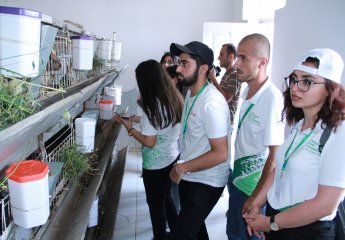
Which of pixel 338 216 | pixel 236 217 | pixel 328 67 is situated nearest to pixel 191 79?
pixel 328 67

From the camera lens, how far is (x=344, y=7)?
2465 millimetres

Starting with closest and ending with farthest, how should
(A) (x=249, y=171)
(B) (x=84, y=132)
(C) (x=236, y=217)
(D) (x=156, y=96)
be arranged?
(B) (x=84, y=132), (A) (x=249, y=171), (C) (x=236, y=217), (D) (x=156, y=96)

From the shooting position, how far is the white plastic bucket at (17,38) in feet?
2.52

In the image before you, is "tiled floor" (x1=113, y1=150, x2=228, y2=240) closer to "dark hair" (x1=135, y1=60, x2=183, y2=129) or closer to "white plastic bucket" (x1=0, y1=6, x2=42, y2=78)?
"dark hair" (x1=135, y1=60, x2=183, y2=129)

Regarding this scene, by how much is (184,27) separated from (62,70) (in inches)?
158

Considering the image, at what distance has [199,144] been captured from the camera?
1.76 metres

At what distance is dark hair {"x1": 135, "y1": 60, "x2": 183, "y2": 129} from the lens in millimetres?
Result: 2043

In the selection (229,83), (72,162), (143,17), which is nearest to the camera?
(72,162)

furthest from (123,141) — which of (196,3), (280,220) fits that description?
(280,220)

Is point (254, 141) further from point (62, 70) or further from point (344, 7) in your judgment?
point (344, 7)

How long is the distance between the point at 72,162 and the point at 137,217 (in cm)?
182

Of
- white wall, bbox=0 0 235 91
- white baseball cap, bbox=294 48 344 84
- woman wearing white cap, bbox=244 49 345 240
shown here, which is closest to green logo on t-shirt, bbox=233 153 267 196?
woman wearing white cap, bbox=244 49 345 240

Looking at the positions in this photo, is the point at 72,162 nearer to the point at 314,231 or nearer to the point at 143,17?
the point at 314,231

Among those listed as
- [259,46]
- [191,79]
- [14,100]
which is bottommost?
[14,100]
